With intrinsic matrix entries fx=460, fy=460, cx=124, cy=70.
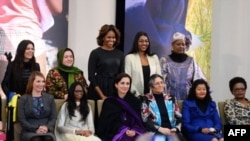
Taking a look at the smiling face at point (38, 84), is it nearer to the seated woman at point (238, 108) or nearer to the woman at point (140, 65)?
the woman at point (140, 65)

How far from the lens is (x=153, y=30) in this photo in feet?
21.4

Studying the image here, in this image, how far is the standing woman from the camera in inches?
188

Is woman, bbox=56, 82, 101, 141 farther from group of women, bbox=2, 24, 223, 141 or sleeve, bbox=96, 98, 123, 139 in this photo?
sleeve, bbox=96, 98, 123, 139

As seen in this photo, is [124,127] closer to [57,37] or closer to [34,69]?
[34,69]

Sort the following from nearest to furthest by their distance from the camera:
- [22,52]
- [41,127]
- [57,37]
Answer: [41,127]
[22,52]
[57,37]

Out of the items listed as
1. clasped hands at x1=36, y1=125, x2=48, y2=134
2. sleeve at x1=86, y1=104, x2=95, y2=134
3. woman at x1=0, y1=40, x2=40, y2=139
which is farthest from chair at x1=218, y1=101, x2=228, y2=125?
woman at x1=0, y1=40, x2=40, y2=139

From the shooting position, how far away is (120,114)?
4.82 metres

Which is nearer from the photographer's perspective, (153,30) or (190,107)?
(190,107)

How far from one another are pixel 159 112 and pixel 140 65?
0.59 meters

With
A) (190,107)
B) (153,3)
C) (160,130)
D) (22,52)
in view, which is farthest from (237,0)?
(22,52)

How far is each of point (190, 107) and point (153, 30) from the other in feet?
5.73

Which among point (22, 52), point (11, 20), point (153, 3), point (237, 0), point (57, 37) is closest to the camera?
point (22, 52)

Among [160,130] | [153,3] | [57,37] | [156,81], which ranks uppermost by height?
[153,3]

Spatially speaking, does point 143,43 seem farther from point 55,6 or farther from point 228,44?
point 228,44
